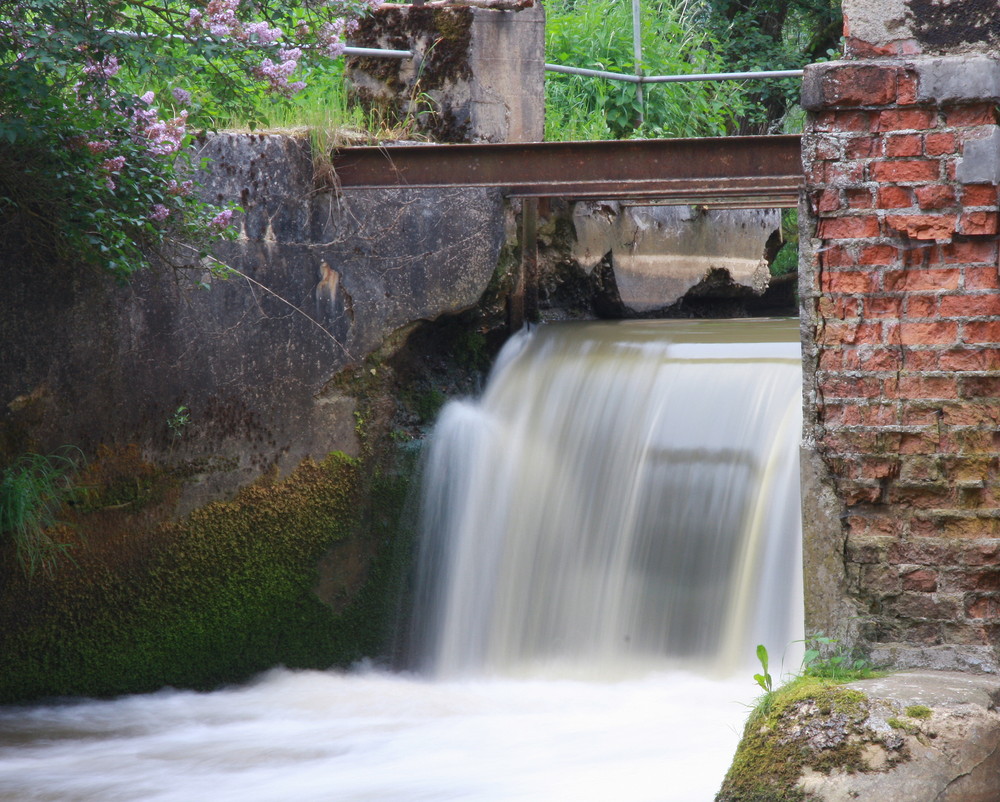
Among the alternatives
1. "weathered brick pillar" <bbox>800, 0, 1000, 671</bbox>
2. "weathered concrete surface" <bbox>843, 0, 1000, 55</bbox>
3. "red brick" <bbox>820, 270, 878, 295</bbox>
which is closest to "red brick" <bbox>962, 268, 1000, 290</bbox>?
"weathered brick pillar" <bbox>800, 0, 1000, 671</bbox>

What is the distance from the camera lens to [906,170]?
331cm

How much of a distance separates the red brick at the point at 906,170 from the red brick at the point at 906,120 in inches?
3.6

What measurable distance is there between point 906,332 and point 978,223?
0.35m

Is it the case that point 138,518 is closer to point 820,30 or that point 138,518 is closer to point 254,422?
point 254,422

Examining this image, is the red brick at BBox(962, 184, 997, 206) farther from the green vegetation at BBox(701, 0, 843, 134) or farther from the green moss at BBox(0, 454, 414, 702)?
the green vegetation at BBox(701, 0, 843, 134)

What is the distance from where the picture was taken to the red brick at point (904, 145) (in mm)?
3293

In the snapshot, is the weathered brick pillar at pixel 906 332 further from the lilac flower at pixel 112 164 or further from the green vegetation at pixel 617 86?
the green vegetation at pixel 617 86

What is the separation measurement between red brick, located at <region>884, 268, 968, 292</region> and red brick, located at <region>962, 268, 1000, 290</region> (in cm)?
3

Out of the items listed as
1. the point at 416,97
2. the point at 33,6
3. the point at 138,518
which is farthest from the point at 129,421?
the point at 416,97

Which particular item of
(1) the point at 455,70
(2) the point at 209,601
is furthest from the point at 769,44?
(2) the point at 209,601

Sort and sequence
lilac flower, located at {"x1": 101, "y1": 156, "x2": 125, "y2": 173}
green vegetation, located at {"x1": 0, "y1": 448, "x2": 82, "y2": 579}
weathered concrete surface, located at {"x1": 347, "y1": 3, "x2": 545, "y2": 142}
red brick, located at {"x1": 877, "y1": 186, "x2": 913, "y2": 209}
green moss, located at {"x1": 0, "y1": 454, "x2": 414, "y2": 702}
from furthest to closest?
weathered concrete surface, located at {"x1": 347, "y1": 3, "x2": 545, "y2": 142}, green moss, located at {"x1": 0, "y1": 454, "x2": 414, "y2": 702}, green vegetation, located at {"x1": 0, "y1": 448, "x2": 82, "y2": 579}, lilac flower, located at {"x1": 101, "y1": 156, "x2": 125, "y2": 173}, red brick, located at {"x1": 877, "y1": 186, "x2": 913, "y2": 209}

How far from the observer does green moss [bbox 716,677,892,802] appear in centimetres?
293

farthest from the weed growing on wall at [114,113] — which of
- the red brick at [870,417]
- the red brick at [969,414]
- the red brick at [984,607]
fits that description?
the red brick at [984,607]

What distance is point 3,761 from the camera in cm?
466
